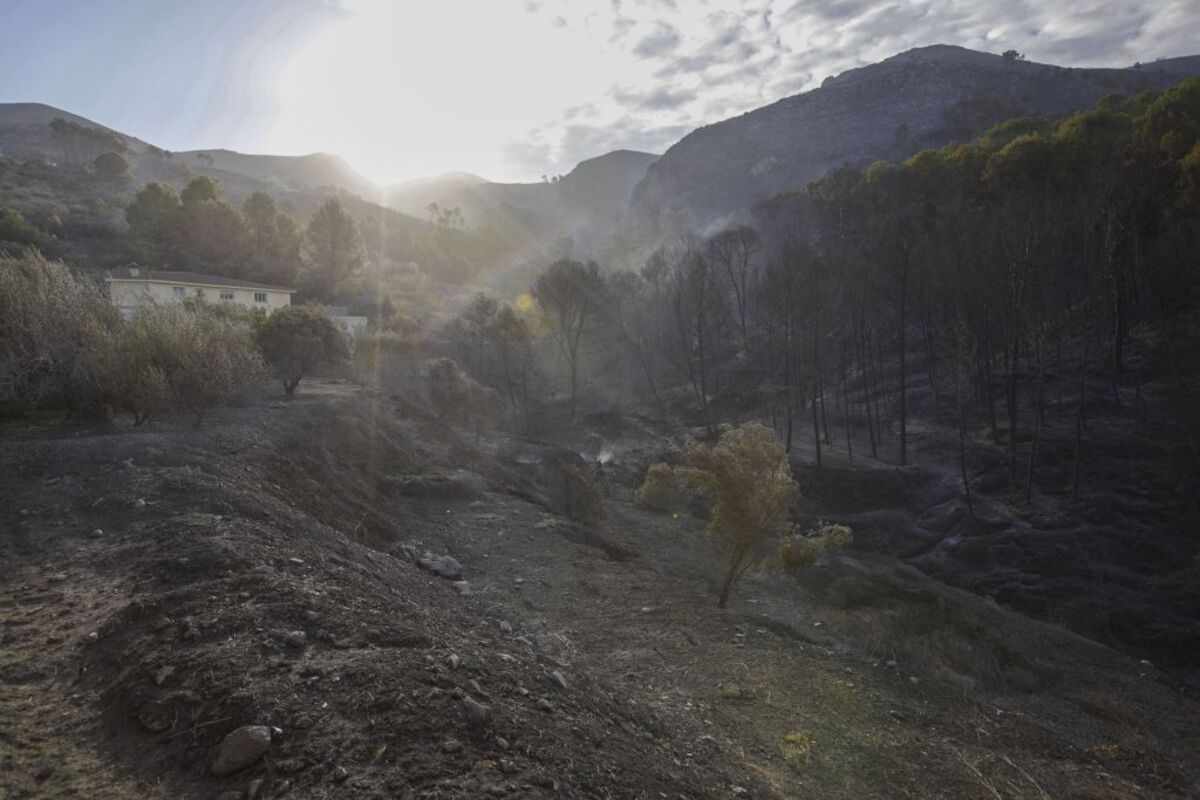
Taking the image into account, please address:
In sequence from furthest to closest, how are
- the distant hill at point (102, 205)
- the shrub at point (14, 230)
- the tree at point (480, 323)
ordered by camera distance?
the distant hill at point (102, 205)
the shrub at point (14, 230)
the tree at point (480, 323)

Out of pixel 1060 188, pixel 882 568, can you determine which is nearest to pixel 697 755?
pixel 882 568

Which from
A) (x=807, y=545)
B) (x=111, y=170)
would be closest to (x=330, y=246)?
(x=111, y=170)

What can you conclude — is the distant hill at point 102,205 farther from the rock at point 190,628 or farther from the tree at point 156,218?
the rock at point 190,628

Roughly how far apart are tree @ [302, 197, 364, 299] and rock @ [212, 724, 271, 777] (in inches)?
2373

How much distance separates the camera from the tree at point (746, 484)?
1178cm

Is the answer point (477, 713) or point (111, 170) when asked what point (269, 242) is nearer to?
point (111, 170)

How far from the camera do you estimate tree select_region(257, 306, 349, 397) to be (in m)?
24.4

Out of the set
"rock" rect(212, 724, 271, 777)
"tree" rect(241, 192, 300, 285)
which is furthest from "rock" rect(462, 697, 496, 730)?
"tree" rect(241, 192, 300, 285)

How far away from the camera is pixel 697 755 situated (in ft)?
21.0

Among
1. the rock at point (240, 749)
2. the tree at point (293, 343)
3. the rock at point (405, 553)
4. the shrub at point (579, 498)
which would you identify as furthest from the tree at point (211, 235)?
the rock at point (240, 749)

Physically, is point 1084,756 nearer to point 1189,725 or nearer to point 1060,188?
point 1189,725

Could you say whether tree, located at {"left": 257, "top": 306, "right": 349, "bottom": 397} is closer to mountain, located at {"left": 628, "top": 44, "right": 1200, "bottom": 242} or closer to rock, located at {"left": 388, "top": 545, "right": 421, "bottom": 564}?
rock, located at {"left": 388, "top": 545, "right": 421, "bottom": 564}

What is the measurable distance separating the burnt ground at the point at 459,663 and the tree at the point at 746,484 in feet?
5.67

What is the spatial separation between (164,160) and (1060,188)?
151106 millimetres
